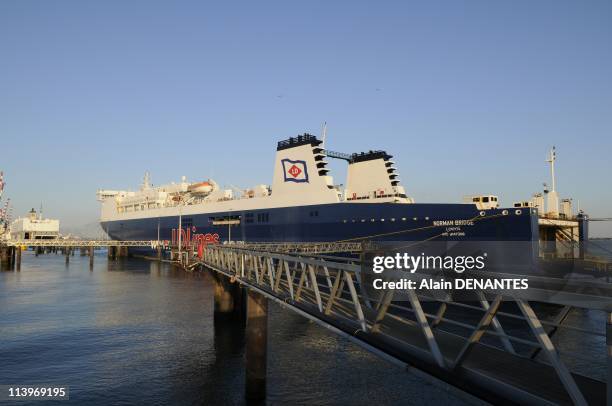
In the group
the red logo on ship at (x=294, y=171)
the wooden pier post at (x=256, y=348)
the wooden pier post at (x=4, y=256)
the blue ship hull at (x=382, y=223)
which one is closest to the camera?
the wooden pier post at (x=256, y=348)

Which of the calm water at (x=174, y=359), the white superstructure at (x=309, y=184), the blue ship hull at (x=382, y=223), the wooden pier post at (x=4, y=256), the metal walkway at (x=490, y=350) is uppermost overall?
the white superstructure at (x=309, y=184)

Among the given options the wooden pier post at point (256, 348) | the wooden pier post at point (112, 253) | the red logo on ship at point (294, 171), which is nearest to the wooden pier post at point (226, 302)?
the wooden pier post at point (256, 348)

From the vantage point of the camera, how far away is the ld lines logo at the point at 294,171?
5775 cm

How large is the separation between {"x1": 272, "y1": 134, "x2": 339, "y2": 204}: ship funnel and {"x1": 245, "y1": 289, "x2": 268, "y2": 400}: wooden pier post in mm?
34992

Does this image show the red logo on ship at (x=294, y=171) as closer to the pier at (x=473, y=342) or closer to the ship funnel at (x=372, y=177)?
the ship funnel at (x=372, y=177)

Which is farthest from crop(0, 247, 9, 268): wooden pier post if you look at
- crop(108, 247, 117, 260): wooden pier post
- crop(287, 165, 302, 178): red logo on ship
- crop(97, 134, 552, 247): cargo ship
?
crop(287, 165, 302, 178): red logo on ship

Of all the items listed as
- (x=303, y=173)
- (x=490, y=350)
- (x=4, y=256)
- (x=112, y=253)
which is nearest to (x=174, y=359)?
(x=490, y=350)

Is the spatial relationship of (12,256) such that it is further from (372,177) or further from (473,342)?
(473,342)

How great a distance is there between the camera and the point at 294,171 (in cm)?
5866

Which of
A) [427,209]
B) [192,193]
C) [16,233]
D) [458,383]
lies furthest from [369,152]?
[16,233]

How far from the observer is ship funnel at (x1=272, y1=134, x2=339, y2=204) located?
182 feet

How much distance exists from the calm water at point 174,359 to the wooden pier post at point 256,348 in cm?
52

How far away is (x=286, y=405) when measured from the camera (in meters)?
17.1

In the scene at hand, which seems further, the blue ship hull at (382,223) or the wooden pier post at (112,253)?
the wooden pier post at (112,253)
